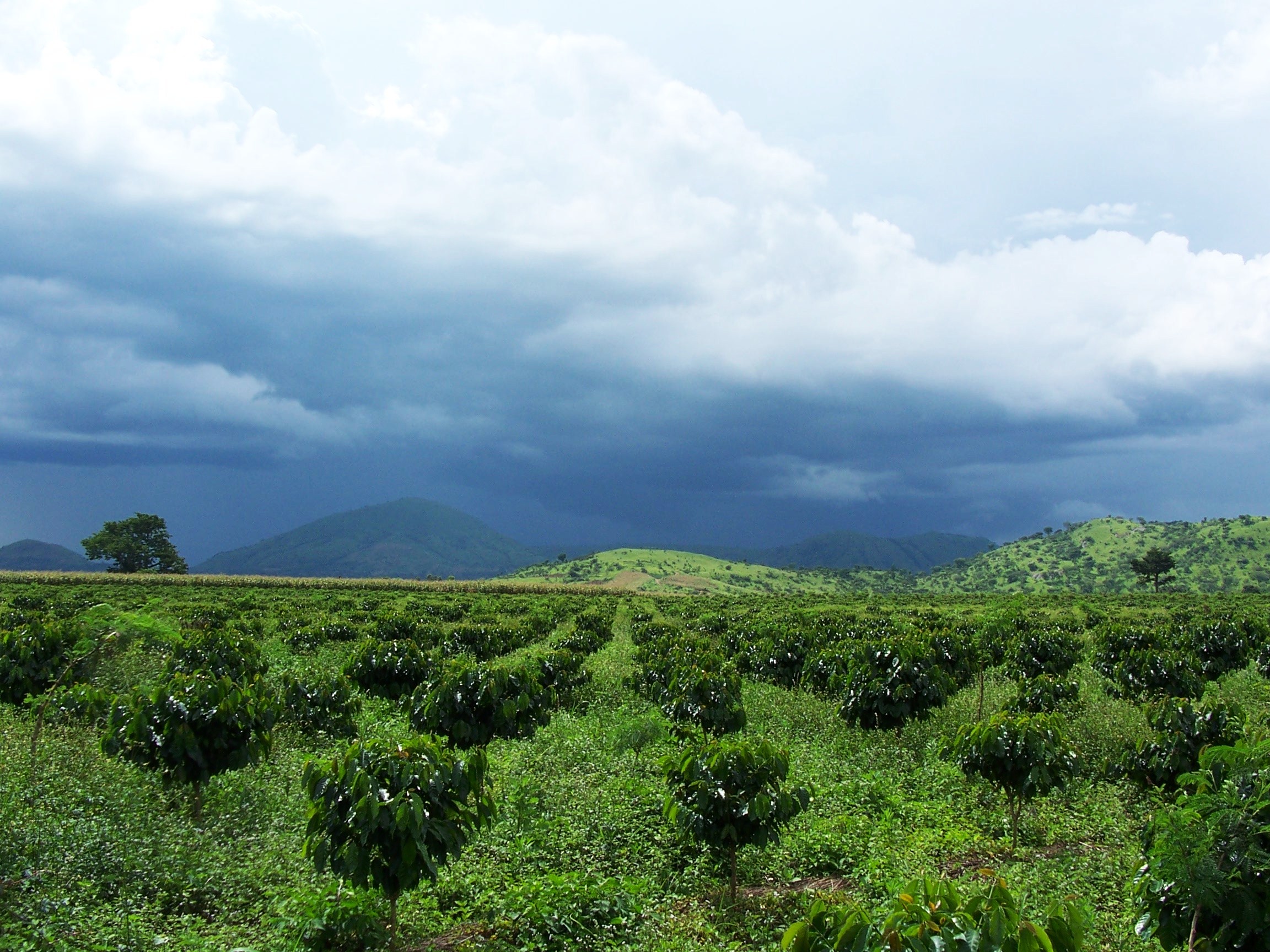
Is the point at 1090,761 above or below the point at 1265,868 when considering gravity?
below

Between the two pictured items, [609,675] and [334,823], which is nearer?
[334,823]

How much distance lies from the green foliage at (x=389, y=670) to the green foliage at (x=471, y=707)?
4.95 metres

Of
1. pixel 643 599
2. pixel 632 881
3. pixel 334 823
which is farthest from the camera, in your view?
pixel 643 599

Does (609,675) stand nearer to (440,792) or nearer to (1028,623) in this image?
(440,792)

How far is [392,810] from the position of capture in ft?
25.4

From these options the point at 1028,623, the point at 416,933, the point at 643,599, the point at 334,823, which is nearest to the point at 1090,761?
the point at 416,933

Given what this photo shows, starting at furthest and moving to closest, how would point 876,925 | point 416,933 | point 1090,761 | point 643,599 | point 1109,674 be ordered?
point 643,599 < point 1109,674 < point 1090,761 < point 416,933 < point 876,925

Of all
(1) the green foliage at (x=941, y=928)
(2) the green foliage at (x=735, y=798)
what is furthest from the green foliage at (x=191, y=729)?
(1) the green foliage at (x=941, y=928)

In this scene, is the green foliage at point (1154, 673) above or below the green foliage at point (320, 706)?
above

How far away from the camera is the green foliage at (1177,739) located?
494 inches

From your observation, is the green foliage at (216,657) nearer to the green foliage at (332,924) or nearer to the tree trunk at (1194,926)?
the green foliage at (332,924)

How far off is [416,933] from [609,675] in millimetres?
19689

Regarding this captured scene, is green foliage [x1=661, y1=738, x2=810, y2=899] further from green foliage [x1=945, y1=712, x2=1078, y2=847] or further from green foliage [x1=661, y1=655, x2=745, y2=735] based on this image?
green foliage [x1=661, y1=655, x2=745, y2=735]

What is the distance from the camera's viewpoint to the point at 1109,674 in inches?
1058
